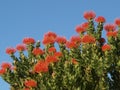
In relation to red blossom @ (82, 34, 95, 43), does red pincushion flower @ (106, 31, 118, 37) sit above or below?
above

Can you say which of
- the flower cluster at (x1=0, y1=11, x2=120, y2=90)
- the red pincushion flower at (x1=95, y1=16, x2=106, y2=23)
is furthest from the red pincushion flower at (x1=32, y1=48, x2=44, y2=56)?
the red pincushion flower at (x1=95, y1=16, x2=106, y2=23)

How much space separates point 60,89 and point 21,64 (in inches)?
118

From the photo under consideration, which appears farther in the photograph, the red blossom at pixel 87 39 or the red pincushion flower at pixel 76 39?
the red pincushion flower at pixel 76 39

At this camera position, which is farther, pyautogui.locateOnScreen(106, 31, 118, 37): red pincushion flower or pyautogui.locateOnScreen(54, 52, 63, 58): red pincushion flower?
pyautogui.locateOnScreen(106, 31, 118, 37): red pincushion flower

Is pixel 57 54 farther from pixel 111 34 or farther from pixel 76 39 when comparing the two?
pixel 111 34

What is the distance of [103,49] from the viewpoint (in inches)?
628

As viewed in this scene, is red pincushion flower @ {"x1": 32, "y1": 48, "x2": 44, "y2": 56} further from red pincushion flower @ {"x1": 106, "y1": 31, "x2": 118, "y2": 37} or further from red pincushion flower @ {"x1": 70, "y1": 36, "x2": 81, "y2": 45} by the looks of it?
red pincushion flower @ {"x1": 106, "y1": 31, "x2": 118, "y2": 37}

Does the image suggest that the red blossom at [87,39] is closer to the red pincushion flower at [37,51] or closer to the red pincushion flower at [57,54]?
the red pincushion flower at [57,54]

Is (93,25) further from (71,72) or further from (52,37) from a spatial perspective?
(71,72)

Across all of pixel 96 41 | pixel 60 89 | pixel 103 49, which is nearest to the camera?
pixel 60 89

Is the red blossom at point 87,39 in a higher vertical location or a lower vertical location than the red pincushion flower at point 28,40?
lower

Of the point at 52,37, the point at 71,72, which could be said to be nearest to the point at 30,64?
the point at 52,37

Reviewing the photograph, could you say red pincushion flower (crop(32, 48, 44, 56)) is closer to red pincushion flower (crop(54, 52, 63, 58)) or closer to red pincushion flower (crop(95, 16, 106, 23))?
red pincushion flower (crop(54, 52, 63, 58))

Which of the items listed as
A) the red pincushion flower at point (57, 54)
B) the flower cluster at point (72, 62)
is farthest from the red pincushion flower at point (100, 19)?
the red pincushion flower at point (57, 54)
